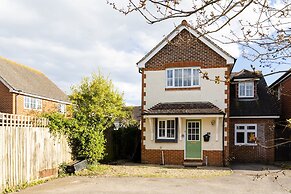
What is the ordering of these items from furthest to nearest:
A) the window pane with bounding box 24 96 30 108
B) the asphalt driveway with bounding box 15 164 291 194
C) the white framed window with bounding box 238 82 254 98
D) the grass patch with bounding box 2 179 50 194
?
the window pane with bounding box 24 96 30 108, the white framed window with bounding box 238 82 254 98, the asphalt driveway with bounding box 15 164 291 194, the grass patch with bounding box 2 179 50 194

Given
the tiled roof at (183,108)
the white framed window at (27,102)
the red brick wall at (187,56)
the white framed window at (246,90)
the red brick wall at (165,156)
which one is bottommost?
the red brick wall at (165,156)

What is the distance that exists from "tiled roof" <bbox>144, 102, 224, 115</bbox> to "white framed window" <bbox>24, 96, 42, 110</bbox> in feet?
43.1

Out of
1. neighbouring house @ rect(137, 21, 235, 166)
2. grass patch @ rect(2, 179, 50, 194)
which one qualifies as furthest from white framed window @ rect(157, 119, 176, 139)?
grass patch @ rect(2, 179, 50, 194)

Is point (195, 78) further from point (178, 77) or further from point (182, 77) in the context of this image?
point (178, 77)

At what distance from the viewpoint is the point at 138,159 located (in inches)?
792

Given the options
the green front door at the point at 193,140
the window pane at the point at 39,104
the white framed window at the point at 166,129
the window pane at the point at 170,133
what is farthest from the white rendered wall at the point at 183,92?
the window pane at the point at 39,104

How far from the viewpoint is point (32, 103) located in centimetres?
2725

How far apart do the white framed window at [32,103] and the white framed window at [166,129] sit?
1363 cm

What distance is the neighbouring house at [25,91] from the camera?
24.4m

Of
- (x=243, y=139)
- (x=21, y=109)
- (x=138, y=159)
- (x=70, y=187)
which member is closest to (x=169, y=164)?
(x=138, y=159)

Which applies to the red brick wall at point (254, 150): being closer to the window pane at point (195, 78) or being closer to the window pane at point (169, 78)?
the window pane at point (195, 78)

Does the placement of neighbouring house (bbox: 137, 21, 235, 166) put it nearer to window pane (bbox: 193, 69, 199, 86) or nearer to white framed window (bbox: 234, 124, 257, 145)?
window pane (bbox: 193, 69, 199, 86)

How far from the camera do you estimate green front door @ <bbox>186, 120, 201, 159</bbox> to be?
17.5m

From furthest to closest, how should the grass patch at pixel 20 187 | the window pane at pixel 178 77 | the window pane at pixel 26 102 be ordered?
the window pane at pixel 26 102
the window pane at pixel 178 77
the grass patch at pixel 20 187
